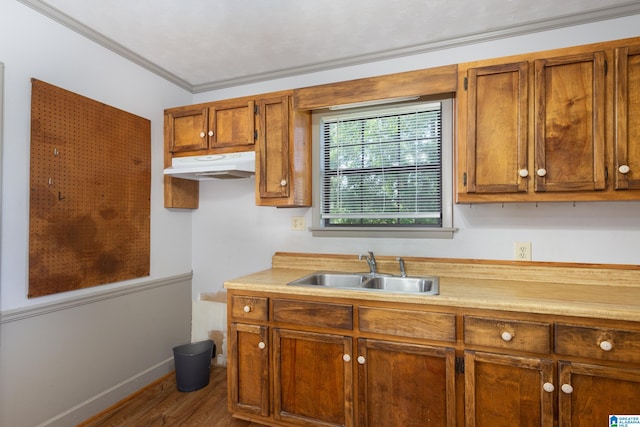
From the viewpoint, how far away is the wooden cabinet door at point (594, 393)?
142cm

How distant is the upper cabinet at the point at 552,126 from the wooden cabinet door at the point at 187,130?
1906 millimetres

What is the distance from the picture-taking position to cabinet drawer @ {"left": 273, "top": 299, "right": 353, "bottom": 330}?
186 cm

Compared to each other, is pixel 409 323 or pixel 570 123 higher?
pixel 570 123

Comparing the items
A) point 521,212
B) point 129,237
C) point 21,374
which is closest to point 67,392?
point 21,374

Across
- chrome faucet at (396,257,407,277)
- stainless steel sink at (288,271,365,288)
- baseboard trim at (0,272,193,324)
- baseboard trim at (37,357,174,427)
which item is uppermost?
chrome faucet at (396,257,407,277)

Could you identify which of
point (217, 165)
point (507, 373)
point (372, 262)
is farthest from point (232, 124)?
point (507, 373)

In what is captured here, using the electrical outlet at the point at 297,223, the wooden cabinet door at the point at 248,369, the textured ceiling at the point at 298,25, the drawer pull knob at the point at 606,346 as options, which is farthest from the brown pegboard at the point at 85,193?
the drawer pull knob at the point at 606,346

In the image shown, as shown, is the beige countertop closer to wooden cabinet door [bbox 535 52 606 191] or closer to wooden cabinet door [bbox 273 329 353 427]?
wooden cabinet door [bbox 273 329 353 427]

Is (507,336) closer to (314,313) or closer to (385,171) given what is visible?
(314,313)

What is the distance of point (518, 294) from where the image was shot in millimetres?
1727

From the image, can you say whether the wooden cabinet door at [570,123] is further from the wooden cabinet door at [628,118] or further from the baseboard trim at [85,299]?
the baseboard trim at [85,299]

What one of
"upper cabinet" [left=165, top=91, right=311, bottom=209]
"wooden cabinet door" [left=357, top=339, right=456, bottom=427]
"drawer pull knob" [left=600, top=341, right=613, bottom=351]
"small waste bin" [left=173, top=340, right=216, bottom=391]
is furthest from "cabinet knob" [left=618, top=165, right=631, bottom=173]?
"small waste bin" [left=173, top=340, right=216, bottom=391]

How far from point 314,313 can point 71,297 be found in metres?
1.56

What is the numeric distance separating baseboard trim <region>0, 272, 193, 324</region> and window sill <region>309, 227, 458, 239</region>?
4.43 ft
